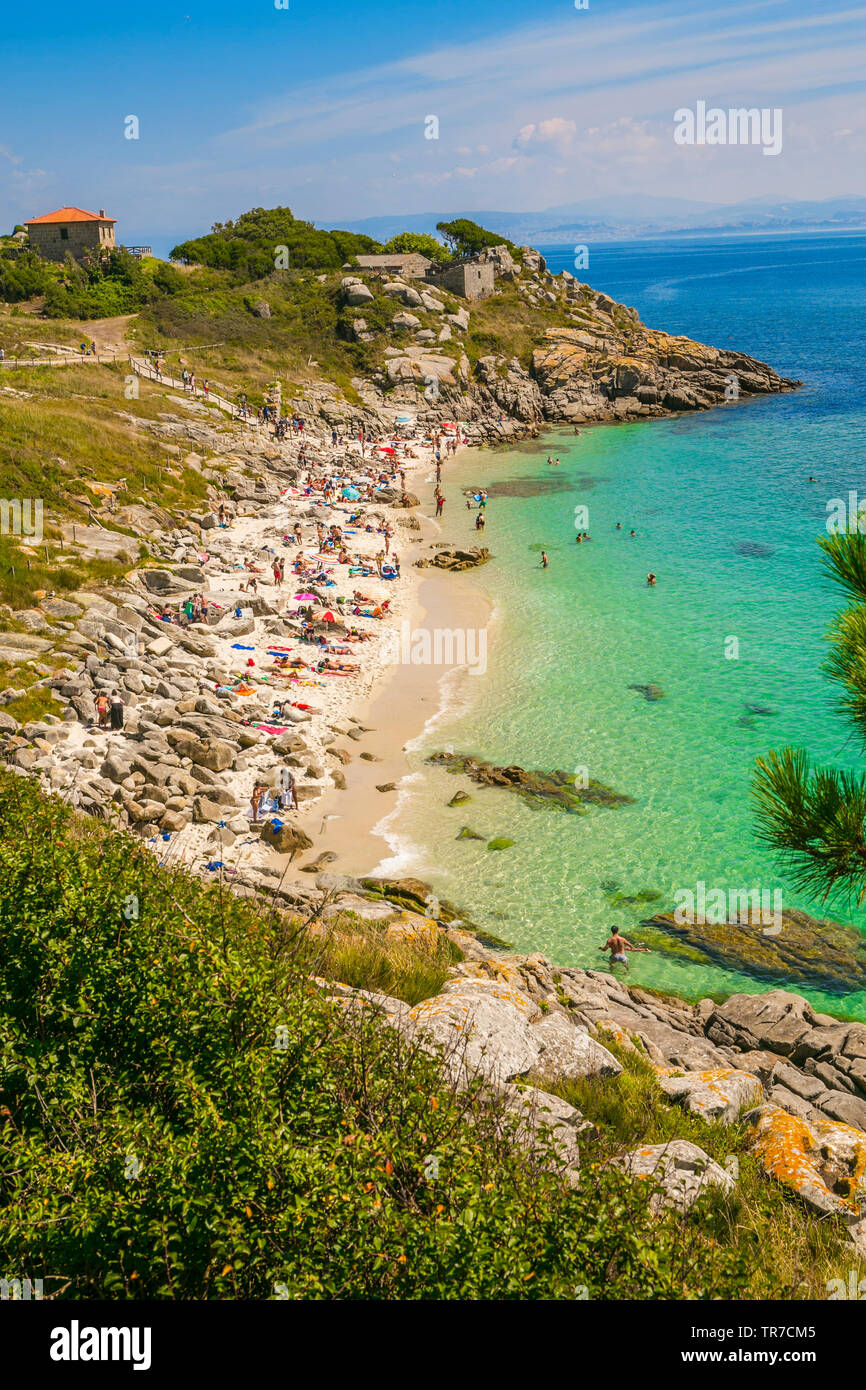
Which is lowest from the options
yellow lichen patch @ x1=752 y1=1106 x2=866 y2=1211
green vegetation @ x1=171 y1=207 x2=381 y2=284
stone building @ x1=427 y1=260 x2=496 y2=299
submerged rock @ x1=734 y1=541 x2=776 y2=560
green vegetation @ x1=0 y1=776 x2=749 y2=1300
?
yellow lichen patch @ x1=752 y1=1106 x2=866 y2=1211

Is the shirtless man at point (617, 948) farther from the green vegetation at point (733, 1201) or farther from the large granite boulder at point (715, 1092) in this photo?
the green vegetation at point (733, 1201)

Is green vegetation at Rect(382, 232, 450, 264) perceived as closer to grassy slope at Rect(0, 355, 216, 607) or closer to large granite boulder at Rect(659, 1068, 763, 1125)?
grassy slope at Rect(0, 355, 216, 607)

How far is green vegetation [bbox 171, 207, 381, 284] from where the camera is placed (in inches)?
3135

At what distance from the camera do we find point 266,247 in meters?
81.7

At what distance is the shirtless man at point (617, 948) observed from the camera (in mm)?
16594

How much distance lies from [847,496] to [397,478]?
82.8 feet

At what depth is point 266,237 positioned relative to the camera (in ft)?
273

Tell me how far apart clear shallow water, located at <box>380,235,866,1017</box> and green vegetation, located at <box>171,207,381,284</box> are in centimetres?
3514

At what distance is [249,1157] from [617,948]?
39.2ft

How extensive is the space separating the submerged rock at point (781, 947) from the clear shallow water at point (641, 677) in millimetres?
419

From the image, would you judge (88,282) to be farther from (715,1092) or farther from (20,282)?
(715,1092)

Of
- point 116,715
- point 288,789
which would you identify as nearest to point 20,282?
point 116,715

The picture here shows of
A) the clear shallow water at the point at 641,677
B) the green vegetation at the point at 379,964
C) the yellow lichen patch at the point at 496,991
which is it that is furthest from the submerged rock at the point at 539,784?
the yellow lichen patch at the point at 496,991

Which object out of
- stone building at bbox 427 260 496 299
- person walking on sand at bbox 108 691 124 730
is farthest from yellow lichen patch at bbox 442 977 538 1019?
stone building at bbox 427 260 496 299
